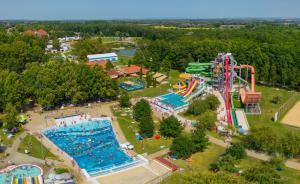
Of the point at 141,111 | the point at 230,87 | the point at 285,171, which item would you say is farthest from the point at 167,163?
Result: the point at 230,87

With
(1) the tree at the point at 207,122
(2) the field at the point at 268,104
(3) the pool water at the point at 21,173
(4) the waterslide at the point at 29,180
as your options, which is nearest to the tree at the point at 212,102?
(2) the field at the point at 268,104

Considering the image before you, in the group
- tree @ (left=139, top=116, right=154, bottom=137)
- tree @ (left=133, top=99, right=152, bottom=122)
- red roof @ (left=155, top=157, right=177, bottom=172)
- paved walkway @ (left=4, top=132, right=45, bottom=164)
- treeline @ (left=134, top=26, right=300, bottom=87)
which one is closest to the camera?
red roof @ (left=155, top=157, right=177, bottom=172)

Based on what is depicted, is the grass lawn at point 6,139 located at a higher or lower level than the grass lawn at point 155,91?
lower

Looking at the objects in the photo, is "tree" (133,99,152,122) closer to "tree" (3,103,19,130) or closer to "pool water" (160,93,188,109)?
"pool water" (160,93,188,109)

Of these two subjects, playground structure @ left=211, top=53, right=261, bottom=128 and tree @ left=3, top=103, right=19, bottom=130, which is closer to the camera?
tree @ left=3, top=103, right=19, bottom=130

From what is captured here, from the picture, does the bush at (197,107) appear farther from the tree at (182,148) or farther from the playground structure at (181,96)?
the tree at (182,148)

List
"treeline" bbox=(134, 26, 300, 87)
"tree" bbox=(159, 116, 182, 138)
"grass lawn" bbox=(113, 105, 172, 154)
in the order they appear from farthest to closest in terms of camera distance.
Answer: "treeline" bbox=(134, 26, 300, 87), "tree" bbox=(159, 116, 182, 138), "grass lawn" bbox=(113, 105, 172, 154)

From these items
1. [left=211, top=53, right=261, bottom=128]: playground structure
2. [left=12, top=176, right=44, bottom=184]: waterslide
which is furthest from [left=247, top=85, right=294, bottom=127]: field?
→ [left=12, top=176, right=44, bottom=184]: waterslide

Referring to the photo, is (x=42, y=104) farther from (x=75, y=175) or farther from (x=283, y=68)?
(x=283, y=68)
